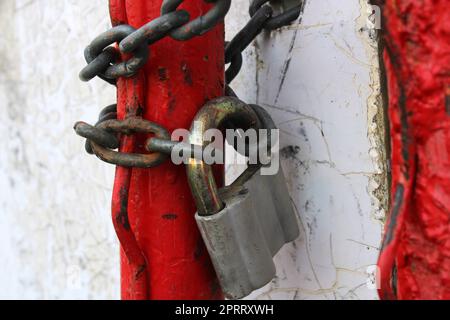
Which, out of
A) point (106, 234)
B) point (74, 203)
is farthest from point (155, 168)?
point (74, 203)

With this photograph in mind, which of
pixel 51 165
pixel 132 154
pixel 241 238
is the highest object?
pixel 51 165

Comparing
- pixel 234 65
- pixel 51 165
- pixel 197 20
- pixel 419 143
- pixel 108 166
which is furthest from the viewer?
pixel 51 165

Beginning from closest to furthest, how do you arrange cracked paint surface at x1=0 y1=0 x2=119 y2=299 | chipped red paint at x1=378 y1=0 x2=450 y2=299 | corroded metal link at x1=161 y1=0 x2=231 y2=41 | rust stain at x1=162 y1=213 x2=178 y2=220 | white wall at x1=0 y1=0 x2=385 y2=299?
chipped red paint at x1=378 y1=0 x2=450 y2=299
corroded metal link at x1=161 y1=0 x2=231 y2=41
rust stain at x1=162 y1=213 x2=178 y2=220
white wall at x1=0 y1=0 x2=385 y2=299
cracked paint surface at x1=0 y1=0 x2=119 y2=299

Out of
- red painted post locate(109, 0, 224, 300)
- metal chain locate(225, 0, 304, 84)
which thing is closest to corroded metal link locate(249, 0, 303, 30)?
metal chain locate(225, 0, 304, 84)

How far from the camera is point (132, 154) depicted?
0.69 metres

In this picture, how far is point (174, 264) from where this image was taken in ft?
2.43

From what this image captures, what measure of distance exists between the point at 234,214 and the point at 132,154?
14cm

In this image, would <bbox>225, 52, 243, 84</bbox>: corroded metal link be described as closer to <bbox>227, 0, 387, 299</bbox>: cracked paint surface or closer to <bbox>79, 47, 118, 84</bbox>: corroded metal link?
<bbox>227, 0, 387, 299</bbox>: cracked paint surface

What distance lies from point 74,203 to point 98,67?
0.89 metres

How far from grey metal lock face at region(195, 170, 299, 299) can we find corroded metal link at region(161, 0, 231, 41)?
8.1 inches

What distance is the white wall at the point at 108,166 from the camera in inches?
33.4

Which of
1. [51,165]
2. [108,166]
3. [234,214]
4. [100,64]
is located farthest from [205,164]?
[51,165]

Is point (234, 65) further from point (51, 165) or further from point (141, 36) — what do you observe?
point (51, 165)

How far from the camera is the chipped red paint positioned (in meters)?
0.43
